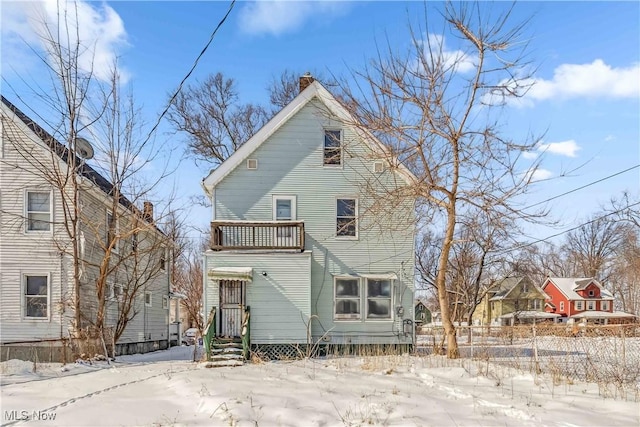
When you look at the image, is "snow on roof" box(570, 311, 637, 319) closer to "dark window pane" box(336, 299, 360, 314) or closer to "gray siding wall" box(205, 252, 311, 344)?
"dark window pane" box(336, 299, 360, 314)

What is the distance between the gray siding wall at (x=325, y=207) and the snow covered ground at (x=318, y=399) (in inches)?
212

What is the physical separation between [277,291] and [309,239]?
2115mm

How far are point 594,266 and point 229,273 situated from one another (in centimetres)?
5645

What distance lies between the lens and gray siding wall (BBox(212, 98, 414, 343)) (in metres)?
15.0

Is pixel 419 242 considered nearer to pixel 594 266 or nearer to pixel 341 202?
pixel 341 202

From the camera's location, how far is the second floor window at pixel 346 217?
15305 mm

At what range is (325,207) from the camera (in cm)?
1535

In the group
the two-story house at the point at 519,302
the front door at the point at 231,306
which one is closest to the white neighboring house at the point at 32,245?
the front door at the point at 231,306

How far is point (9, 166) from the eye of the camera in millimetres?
14680

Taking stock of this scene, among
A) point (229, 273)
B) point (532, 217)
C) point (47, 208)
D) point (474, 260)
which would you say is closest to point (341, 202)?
point (229, 273)

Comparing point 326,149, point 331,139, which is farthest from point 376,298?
point 331,139

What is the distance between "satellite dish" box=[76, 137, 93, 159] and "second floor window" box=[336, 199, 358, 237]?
843 cm

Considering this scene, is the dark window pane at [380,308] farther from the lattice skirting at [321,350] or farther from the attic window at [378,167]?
the attic window at [378,167]

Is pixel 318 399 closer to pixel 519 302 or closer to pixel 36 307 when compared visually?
pixel 36 307
